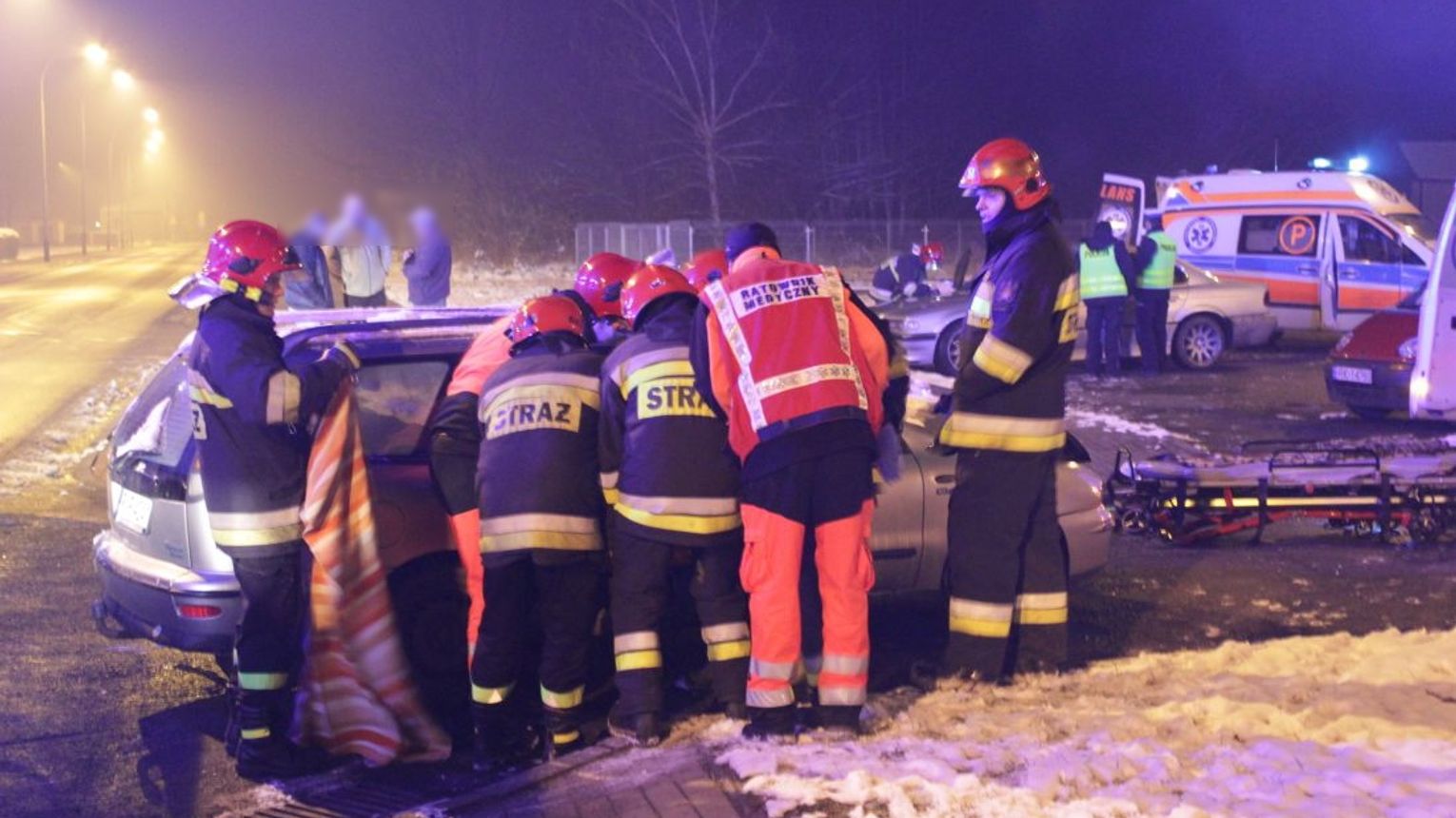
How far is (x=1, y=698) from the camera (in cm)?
576

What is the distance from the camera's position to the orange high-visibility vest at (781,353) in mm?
4797

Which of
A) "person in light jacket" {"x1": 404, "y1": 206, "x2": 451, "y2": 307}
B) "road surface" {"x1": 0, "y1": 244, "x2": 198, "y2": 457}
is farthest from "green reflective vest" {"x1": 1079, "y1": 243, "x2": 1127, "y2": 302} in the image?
"road surface" {"x1": 0, "y1": 244, "x2": 198, "y2": 457}

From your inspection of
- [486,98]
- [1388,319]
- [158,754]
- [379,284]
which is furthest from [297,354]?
[486,98]

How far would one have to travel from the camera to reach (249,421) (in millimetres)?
4879

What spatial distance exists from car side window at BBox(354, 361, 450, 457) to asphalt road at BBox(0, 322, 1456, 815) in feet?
4.06

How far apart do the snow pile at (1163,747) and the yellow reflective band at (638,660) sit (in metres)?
0.40

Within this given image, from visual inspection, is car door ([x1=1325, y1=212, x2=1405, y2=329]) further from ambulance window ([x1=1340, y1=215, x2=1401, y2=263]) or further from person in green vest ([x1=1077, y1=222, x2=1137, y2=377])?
person in green vest ([x1=1077, y1=222, x2=1137, y2=377])

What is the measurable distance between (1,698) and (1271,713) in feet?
15.6

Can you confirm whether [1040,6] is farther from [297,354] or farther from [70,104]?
[70,104]

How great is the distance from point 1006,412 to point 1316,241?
1579cm

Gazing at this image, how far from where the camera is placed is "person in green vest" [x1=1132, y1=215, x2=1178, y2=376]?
16062 millimetres

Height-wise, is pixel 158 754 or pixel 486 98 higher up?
pixel 486 98

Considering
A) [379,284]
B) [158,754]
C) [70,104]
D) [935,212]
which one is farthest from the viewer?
[70,104]

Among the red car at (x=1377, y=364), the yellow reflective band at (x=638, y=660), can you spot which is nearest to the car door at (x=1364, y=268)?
the red car at (x=1377, y=364)
